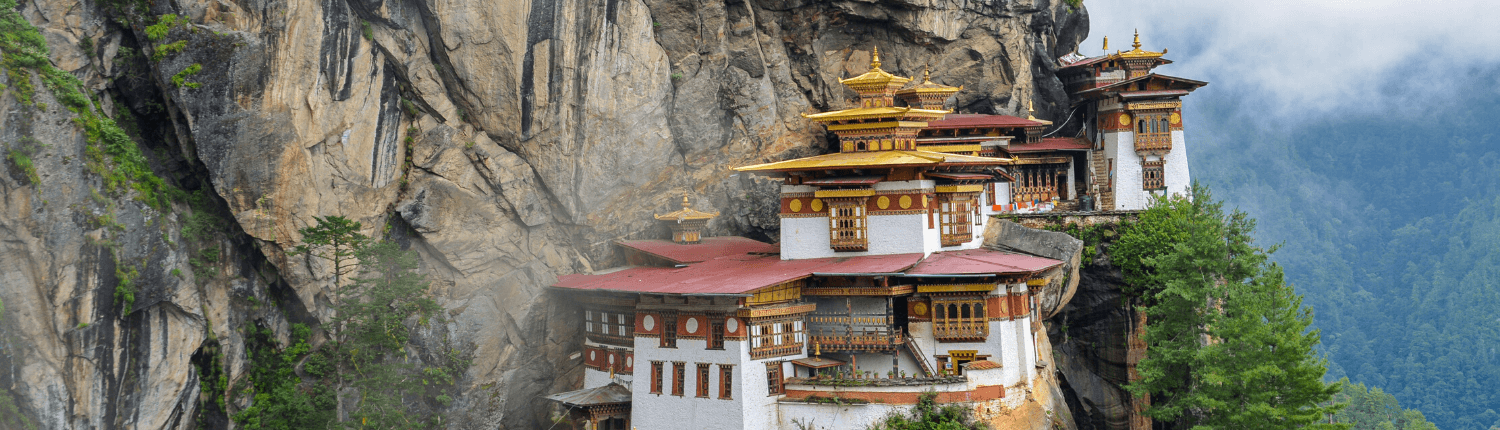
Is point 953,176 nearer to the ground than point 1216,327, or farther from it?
farther from it

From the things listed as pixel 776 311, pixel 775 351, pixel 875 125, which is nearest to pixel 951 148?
pixel 875 125

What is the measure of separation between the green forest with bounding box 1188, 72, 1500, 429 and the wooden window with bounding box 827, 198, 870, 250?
2046 inches

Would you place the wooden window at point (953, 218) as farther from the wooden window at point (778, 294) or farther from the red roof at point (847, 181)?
the wooden window at point (778, 294)

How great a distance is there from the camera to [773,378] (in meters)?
32.4

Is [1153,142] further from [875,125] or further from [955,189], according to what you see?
[875,125]

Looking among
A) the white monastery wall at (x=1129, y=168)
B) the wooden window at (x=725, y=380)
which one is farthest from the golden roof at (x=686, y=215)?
the white monastery wall at (x=1129, y=168)

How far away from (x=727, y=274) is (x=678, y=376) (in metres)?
3.36

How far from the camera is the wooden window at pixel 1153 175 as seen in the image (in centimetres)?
4622

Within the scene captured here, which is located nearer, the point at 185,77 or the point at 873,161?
the point at 185,77

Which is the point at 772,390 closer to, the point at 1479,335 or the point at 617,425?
the point at 617,425

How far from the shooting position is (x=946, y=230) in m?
37.0

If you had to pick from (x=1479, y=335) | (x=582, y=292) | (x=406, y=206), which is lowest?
(x=1479, y=335)

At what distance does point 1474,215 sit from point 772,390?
249ft

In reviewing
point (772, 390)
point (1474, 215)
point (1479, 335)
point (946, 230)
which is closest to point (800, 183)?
point (946, 230)
